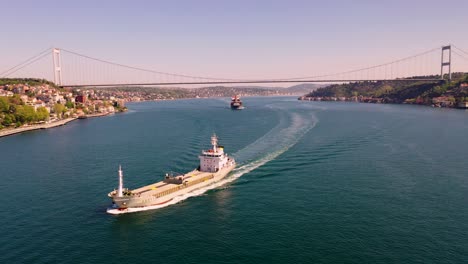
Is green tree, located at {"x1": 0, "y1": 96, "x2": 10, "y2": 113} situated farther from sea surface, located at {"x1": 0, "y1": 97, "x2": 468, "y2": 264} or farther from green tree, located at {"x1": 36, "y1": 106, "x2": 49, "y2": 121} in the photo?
sea surface, located at {"x1": 0, "y1": 97, "x2": 468, "y2": 264}

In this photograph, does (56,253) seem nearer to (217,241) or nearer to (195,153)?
(217,241)

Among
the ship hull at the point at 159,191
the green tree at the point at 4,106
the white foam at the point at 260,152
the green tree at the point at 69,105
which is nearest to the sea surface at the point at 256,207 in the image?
the white foam at the point at 260,152

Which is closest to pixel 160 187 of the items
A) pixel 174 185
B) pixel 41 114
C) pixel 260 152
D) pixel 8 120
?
pixel 174 185

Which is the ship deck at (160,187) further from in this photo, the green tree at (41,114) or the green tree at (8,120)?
the green tree at (41,114)

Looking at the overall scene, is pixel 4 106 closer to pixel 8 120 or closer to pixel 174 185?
pixel 8 120

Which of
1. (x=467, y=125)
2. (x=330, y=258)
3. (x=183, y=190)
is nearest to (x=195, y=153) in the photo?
(x=183, y=190)

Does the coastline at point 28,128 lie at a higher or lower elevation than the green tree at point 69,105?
lower
